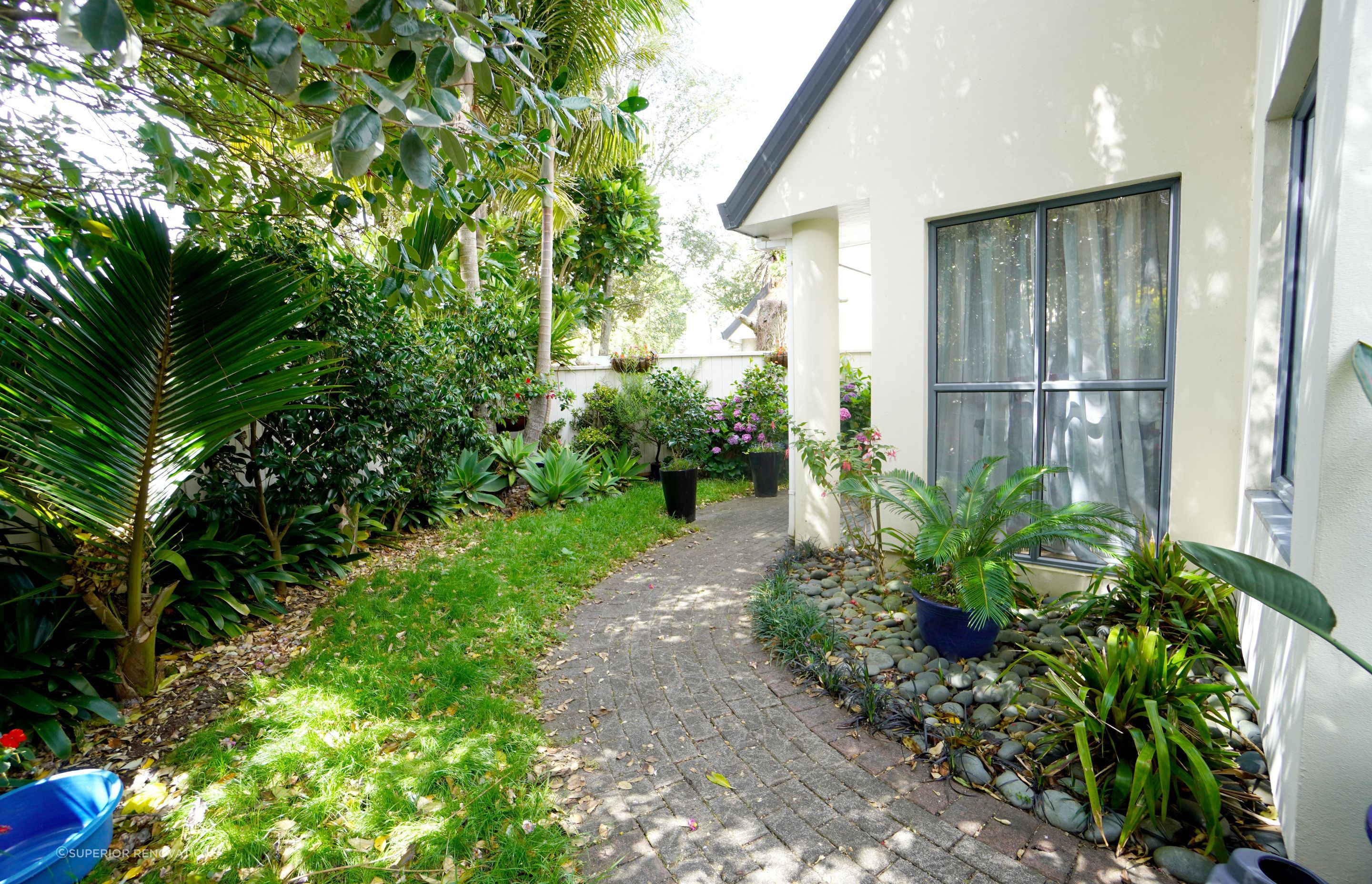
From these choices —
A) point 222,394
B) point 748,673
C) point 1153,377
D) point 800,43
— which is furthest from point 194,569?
point 800,43

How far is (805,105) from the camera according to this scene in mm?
5016

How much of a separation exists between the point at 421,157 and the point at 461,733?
99.2 inches

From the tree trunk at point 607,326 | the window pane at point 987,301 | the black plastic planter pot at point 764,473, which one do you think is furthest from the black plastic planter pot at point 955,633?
the tree trunk at point 607,326

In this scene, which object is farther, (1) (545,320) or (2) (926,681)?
(1) (545,320)

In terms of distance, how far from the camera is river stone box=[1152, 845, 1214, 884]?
208 centimetres

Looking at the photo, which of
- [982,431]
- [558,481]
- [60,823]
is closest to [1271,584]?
A: [982,431]

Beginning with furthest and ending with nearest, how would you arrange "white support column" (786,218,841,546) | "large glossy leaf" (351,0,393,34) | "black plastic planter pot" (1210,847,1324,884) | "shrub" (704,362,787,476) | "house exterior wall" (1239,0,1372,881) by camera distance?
"shrub" (704,362,787,476), "white support column" (786,218,841,546), "house exterior wall" (1239,0,1372,881), "black plastic planter pot" (1210,847,1324,884), "large glossy leaf" (351,0,393,34)

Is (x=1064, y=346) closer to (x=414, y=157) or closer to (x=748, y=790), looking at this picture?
(x=748, y=790)

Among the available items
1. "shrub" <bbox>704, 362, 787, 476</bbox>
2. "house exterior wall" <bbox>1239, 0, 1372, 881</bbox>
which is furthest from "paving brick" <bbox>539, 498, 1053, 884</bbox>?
"shrub" <bbox>704, 362, 787, 476</bbox>

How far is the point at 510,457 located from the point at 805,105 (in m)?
4.98

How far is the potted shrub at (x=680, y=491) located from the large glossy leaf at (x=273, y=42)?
572cm

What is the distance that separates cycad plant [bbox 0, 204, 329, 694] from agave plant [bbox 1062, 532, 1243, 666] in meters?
Answer: 4.55

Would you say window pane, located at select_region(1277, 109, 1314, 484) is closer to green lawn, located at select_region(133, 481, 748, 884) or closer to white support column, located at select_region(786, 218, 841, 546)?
white support column, located at select_region(786, 218, 841, 546)

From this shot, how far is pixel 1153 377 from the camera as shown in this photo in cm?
383
